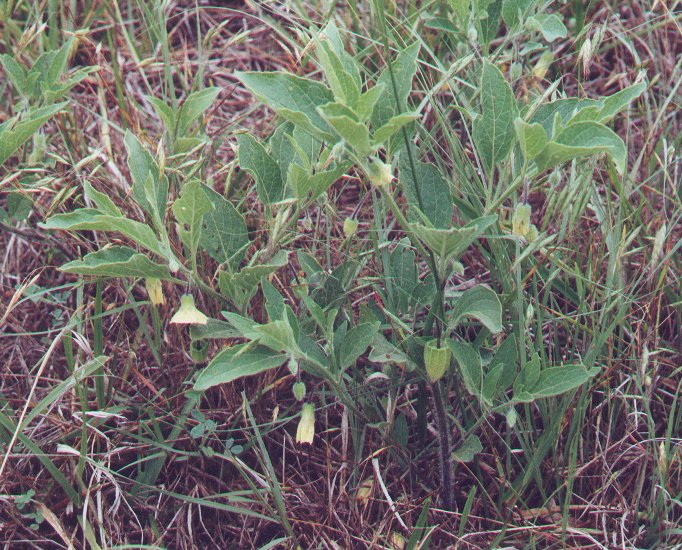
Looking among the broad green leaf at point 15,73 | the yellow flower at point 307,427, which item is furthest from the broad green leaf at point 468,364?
the broad green leaf at point 15,73

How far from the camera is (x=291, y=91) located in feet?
4.10

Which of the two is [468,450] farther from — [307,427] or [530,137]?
[530,137]

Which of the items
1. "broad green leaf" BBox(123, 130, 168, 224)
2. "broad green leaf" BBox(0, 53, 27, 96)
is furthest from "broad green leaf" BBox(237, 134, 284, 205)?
"broad green leaf" BBox(0, 53, 27, 96)

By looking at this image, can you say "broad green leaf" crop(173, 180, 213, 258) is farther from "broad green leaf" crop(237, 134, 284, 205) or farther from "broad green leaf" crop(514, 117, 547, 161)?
"broad green leaf" crop(514, 117, 547, 161)

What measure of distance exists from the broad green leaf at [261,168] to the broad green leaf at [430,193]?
0.23 m

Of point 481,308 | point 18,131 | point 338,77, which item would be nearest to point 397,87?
point 338,77

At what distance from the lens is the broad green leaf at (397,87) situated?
1.30 meters

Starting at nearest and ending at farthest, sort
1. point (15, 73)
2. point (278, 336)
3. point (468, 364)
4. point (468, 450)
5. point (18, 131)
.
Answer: point (278, 336), point (468, 364), point (468, 450), point (18, 131), point (15, 73)

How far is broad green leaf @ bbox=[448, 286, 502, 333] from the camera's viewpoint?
133cm

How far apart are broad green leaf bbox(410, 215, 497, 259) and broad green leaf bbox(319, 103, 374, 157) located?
0.14 metres

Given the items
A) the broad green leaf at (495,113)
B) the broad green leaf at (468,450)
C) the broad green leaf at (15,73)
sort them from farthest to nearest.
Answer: the broad green leaf at (15,73), the broad green leaf at (468,450), the broad green leaf at (495,113)

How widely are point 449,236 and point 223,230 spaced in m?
0.51

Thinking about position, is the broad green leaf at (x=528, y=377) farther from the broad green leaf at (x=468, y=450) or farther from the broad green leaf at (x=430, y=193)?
the broad green leaf at (x=430, y=193)

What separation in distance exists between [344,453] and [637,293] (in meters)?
0.72
